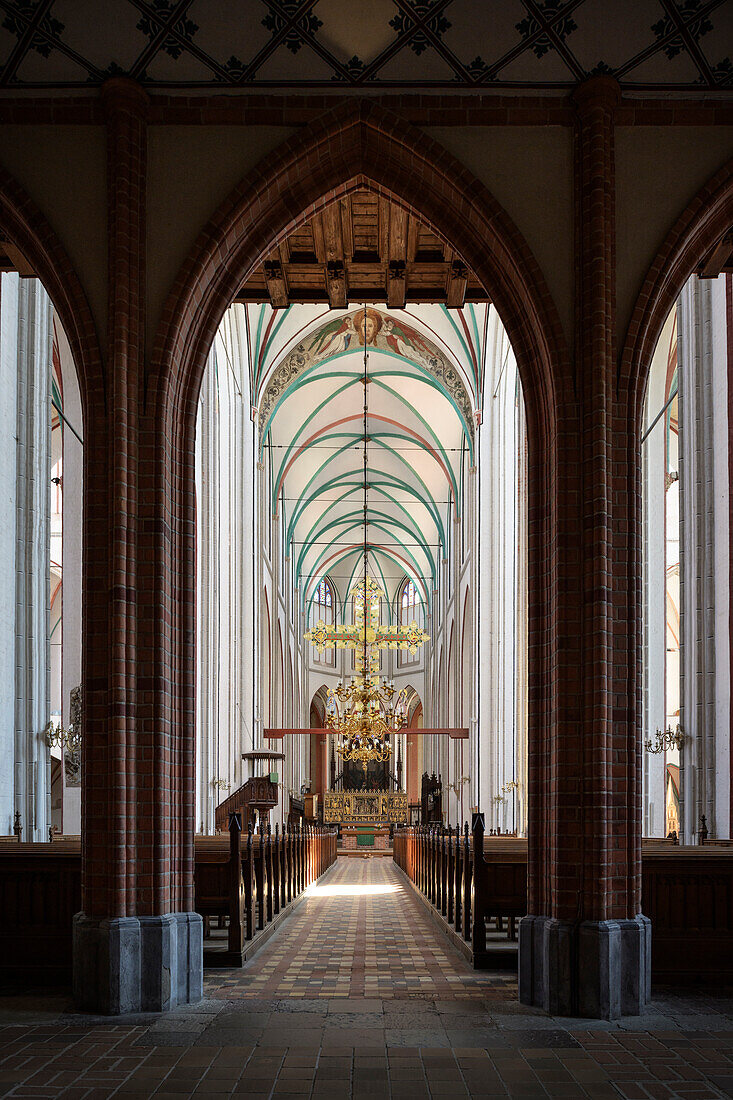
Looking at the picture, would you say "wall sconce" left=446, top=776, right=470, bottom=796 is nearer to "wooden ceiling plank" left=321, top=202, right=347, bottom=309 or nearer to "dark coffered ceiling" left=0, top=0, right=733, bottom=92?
"wooden ceiling plank" left=321, top=202, right=347, bottom=309

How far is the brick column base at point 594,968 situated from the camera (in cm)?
689

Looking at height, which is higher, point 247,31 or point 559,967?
point 247,31

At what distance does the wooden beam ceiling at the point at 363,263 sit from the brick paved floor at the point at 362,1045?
5.64m

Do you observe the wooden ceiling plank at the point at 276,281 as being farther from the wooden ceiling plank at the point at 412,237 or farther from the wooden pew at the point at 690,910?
the wooden pew at the point at 690,910

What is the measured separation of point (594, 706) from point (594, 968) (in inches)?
62.5

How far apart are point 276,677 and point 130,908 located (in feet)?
81.2

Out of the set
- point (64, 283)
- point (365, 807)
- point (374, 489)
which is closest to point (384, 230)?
point (64, 283)

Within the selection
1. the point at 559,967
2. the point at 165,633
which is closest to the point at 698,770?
the point at 559,967

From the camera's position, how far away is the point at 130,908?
278 inches

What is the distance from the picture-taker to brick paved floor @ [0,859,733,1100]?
529 centimetres

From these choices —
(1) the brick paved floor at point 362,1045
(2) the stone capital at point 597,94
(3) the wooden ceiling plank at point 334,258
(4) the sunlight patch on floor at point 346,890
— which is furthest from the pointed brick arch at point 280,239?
(4) the sunlight patch on floor at point 346,890

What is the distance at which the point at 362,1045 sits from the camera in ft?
19.8

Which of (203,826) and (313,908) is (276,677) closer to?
(203,826)

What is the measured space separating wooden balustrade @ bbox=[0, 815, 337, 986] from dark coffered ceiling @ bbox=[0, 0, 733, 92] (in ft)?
17.5
